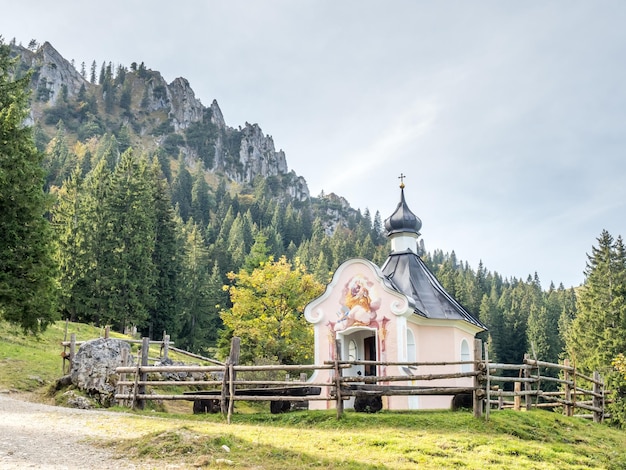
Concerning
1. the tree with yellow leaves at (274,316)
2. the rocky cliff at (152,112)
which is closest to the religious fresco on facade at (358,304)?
the tree with yellow leaves at (274,316)

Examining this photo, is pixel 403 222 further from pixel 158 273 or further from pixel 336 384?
pixel 158 273

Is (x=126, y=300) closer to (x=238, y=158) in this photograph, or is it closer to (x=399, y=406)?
(x=399, y=406)

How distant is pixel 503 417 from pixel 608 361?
2657cm

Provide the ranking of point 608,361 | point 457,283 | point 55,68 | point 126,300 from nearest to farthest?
point 608,361
point 126,300
point 457,283
point 55,68

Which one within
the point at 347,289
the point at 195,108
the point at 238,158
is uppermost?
the point at 195,108

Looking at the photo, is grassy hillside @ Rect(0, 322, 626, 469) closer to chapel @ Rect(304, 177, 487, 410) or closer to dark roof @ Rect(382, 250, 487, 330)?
chapel @ Rect(304, 177, 487, 410)

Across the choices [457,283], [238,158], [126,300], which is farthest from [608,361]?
[238,158]

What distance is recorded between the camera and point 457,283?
256ft

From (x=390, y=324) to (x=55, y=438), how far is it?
1132 cm

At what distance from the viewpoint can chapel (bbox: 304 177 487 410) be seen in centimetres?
1905

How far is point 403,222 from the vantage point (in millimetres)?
24188

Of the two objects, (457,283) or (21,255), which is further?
(457,283)

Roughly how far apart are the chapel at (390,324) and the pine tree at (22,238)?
9270 mm

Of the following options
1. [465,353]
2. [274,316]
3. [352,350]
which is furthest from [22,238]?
[274,316]
